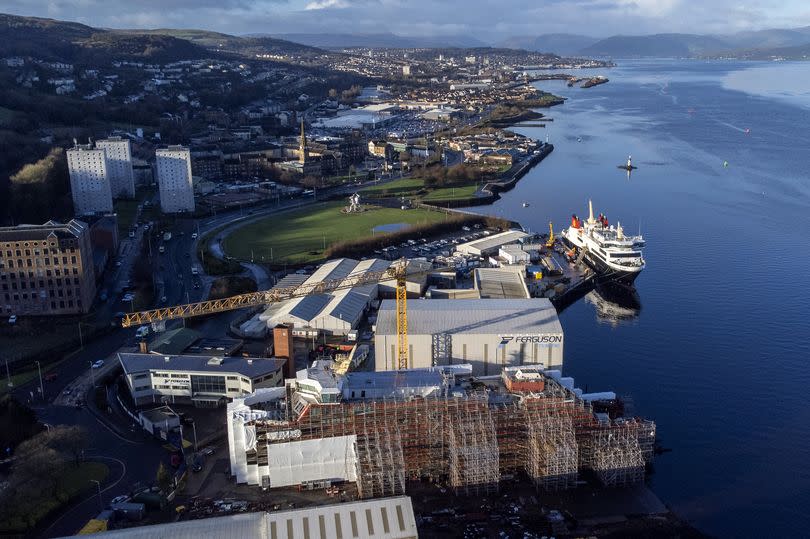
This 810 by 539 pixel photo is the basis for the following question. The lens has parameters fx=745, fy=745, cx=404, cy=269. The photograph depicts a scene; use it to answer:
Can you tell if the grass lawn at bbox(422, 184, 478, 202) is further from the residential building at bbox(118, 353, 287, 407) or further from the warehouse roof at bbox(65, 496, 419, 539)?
the warehouse roof at bbox(65, 496, 419, 539)

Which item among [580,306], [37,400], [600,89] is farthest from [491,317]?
[600,89]

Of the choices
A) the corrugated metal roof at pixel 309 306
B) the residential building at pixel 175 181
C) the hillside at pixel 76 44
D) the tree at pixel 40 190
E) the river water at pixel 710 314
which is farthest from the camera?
the hillside at pixel 76 44

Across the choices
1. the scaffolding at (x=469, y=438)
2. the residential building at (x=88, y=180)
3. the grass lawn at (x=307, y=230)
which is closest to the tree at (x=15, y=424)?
the scaffolding at (x=469, y=438)

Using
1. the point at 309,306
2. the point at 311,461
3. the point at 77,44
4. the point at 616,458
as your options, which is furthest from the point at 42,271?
the point at 77,44

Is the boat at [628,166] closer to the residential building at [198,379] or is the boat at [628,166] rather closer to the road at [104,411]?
the road at [104,411]

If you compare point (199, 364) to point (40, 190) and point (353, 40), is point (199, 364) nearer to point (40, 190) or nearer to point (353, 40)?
point (40, 190)

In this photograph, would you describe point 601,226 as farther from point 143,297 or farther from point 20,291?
point 20,291
